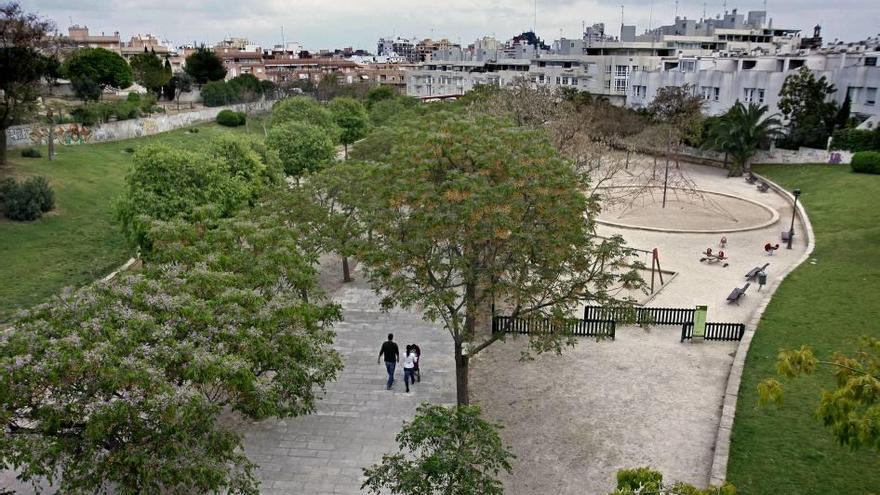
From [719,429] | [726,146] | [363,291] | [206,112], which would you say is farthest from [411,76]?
[719,429]

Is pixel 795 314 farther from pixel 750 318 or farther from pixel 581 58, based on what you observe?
pixel 581 58

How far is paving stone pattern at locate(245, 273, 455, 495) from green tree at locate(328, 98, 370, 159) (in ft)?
137

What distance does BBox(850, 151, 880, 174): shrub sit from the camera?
4067 cm

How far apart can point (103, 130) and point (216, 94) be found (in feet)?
97.3

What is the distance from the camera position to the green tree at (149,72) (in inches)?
3009

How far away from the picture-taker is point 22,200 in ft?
98.5

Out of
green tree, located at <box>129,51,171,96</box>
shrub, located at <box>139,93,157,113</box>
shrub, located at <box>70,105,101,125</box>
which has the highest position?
green tree, located at <box>129,51,171,96</box>

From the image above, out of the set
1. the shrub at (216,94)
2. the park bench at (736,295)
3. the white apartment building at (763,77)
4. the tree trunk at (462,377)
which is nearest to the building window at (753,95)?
the white apartment building at (763,77)

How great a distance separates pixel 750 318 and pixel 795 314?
1.33 metres

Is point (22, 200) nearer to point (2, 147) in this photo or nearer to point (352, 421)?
point (2, 147)

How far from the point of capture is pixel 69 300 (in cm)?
1174

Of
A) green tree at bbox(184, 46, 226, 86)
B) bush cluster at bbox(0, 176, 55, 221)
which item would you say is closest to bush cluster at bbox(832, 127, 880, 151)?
bush cluster at bbox(0, 176, 55, 221)

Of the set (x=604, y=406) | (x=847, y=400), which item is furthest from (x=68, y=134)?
(x=847, y=400)

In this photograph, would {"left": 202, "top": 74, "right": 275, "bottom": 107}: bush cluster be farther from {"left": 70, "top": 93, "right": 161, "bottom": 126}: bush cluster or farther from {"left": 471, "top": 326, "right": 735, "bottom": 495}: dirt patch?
{"left": 471, "top": 326, "right": 735, "bottom": 495}: dirt patch
